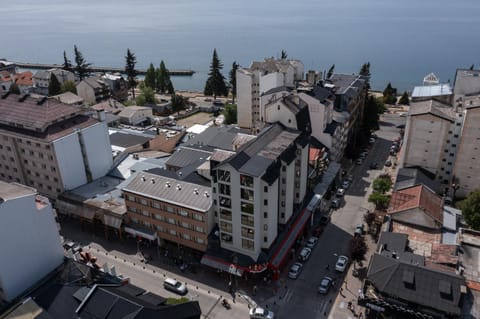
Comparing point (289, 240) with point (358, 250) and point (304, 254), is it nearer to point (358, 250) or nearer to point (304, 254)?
point (304, 254)

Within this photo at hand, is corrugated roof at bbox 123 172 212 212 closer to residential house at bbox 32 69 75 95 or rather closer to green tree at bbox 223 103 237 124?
green tree at bbox 223 103 237 124

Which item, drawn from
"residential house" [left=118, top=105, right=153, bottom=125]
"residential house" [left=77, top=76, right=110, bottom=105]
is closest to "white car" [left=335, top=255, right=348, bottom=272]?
Result: "residential house" [left=118, top=105, right=153, bottom=125]

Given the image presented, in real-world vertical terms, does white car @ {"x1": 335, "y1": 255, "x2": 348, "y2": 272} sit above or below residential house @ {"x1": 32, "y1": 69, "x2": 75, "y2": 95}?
below

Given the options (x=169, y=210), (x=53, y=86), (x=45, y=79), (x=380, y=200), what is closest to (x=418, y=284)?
(x=380, y=200)

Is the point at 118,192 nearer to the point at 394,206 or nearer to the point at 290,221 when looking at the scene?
the point at 290,221

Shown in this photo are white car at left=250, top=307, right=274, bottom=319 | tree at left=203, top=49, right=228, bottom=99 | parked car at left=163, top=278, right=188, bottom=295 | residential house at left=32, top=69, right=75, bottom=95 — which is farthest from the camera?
residential house at left=32, top=69, right=75, bottom=95

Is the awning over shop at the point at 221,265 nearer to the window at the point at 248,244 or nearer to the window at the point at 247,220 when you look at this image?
the window at the point at 248,244

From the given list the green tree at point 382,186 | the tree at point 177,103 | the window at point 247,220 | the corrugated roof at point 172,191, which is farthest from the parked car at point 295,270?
the tree at point 177,103

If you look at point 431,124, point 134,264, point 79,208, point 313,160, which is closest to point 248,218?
point 134,264
